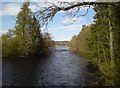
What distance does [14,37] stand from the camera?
918 inches

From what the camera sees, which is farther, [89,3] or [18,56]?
[18,56]

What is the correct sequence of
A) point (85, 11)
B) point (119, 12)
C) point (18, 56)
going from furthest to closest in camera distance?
point (18, 56), point (119, 12), point (85, 11)

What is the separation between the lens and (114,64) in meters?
4.48

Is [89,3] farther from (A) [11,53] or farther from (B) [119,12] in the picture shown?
(A) [11,53]

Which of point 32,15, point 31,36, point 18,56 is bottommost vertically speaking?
point 18,56

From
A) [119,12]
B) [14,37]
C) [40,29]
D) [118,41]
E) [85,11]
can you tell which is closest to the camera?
[40,29]

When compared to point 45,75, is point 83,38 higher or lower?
higher

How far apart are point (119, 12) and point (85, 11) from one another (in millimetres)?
1300

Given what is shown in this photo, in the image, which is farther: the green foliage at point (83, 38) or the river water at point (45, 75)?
the green foliage at point (83, 38)

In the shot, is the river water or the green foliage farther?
the green foliage

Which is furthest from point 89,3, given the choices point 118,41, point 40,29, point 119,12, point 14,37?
point 14,37

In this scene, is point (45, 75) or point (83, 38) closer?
point (45, 75)

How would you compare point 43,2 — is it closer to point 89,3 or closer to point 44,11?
point 44,11

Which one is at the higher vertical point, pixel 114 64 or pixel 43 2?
pixel 43 2
